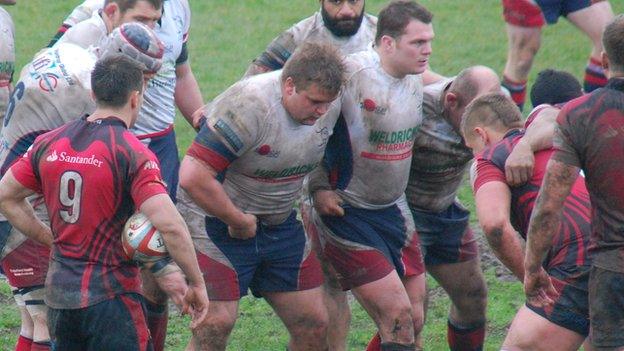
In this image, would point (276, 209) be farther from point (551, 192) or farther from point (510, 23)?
point (510, 23)

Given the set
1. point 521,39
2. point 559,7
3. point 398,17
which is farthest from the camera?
point 521,39

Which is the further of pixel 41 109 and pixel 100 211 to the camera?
pixel 41 109

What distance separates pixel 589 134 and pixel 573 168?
0.16m

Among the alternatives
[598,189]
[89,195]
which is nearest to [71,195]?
[89,195]

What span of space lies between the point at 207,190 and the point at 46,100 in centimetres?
99

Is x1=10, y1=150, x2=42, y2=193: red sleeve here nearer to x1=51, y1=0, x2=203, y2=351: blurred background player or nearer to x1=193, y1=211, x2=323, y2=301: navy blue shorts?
x1=193, y1=211, x2=323, y2=301: navy blue shorts

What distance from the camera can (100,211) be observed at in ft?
18.5

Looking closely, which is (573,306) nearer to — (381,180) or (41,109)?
(381,180)

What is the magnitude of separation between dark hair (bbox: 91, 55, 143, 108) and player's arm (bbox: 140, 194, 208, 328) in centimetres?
52

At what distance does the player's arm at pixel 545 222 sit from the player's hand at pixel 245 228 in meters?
1.49

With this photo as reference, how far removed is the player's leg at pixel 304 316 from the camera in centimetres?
681

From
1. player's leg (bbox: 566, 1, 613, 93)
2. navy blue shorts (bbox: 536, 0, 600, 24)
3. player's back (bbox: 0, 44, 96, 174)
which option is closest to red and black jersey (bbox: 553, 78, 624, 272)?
player's back (bbox: 0, 44, 96, 174)

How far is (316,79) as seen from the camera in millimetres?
6309

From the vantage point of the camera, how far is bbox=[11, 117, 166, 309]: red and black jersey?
18.4 feet
